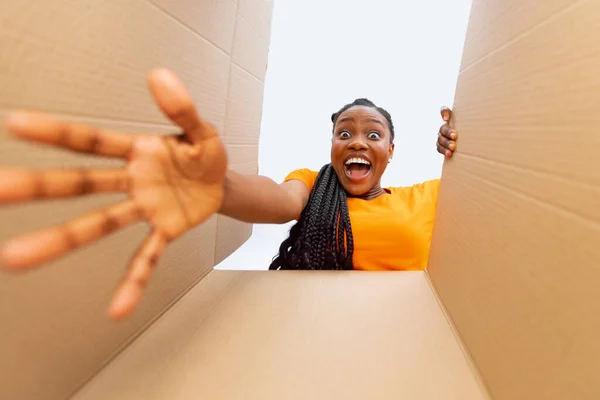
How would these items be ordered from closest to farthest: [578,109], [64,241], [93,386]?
[64,241], [578,109], [93,386]

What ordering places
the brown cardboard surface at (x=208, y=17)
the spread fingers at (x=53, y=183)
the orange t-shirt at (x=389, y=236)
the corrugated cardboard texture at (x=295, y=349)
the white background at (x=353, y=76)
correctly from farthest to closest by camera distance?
the white background at (x=353, y=76) → the orange t-shirt at (x=389, y=236) → the brown cardboard surface at (x=208, y=17) → the corrugated cardboard texture at (x=295, y=349) → the spread fingers at (x=53, y=183)

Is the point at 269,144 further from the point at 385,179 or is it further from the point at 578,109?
the point at 578,109

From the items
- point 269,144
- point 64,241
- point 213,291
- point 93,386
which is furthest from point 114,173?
point 269,144

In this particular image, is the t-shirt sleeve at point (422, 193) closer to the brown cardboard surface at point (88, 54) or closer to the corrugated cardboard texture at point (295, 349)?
the corrugated cardboard texture at point (295, 349)

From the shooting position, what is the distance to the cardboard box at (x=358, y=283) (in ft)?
1.31

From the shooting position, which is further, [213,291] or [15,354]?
[213,291]

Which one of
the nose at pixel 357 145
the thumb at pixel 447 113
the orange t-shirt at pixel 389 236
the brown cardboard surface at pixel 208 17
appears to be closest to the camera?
the brown cardboard surface at pixel 208 17

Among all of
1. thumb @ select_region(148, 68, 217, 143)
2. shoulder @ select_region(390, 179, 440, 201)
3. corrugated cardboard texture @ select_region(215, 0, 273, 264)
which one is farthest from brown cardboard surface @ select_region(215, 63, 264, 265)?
thumb @ select_region(148, 68, 217, 143)

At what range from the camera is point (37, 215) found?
433mm

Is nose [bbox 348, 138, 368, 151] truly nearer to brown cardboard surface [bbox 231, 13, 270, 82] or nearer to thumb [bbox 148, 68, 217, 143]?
brown cardboard surface [bbox 231, 13, 270, 82]

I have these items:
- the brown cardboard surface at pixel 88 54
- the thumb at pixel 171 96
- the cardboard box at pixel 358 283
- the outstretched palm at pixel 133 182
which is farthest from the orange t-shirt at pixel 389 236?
the thumb at pixel 171 96

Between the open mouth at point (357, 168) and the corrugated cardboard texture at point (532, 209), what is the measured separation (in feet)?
1.76

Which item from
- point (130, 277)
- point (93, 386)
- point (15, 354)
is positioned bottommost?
point (93, 386)

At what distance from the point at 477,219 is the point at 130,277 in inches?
22.0
